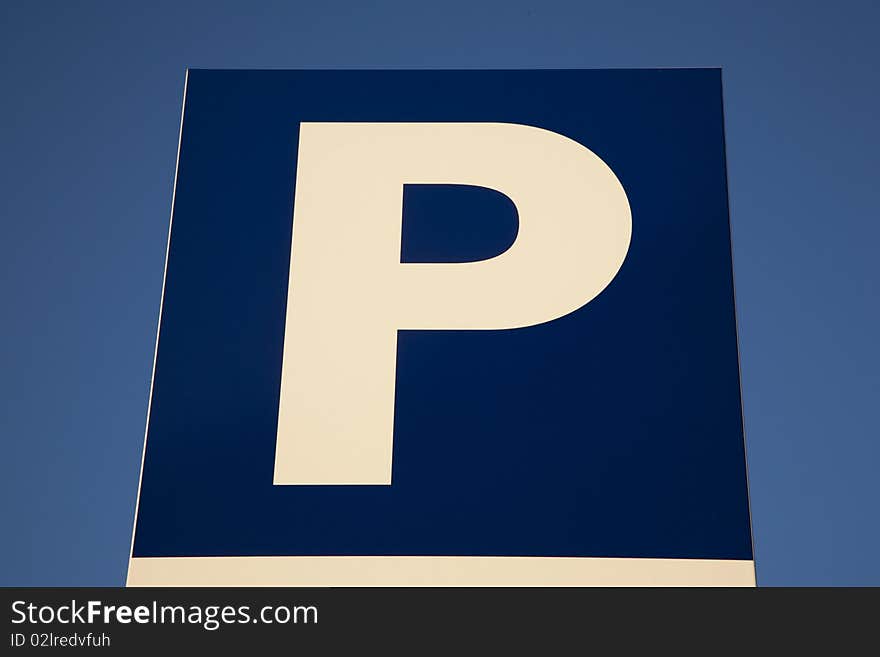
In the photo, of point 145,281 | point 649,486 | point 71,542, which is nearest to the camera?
point 649,486

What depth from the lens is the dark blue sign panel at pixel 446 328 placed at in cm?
124

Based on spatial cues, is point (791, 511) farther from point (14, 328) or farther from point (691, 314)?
point (14, 328)

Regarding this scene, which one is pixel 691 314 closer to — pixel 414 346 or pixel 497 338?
pixel 497 338

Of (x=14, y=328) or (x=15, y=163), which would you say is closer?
(x=14, y=328)

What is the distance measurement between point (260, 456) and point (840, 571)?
0.77 m

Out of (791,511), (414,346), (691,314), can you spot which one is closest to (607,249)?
(691,314)

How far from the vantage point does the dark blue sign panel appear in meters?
1.24

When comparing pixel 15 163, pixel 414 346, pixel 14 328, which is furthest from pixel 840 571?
pixel 15 163

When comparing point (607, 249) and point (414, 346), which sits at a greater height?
point (607, 249)

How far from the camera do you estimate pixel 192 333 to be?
1340 millimetres

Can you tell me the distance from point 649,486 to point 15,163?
42.2 inches

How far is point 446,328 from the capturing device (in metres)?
1.33
